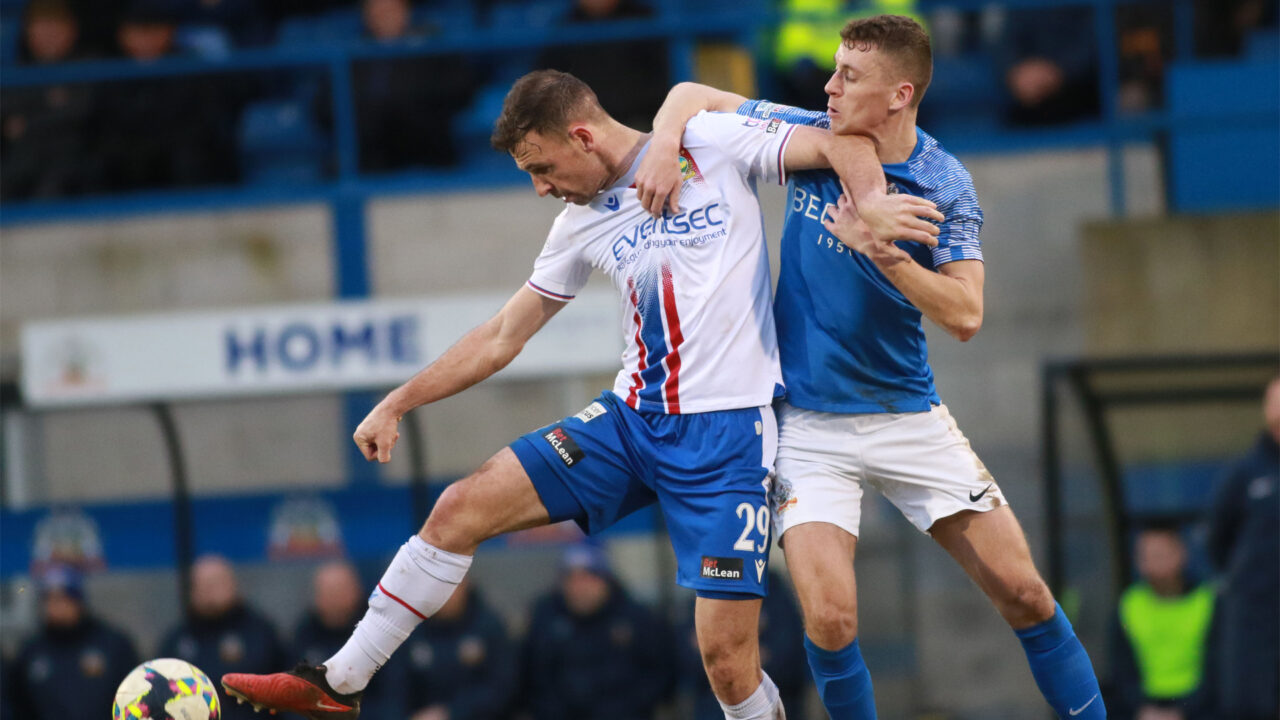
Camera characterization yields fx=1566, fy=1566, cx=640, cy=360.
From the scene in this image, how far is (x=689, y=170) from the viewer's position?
15.5 feet

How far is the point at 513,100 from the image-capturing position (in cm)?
454

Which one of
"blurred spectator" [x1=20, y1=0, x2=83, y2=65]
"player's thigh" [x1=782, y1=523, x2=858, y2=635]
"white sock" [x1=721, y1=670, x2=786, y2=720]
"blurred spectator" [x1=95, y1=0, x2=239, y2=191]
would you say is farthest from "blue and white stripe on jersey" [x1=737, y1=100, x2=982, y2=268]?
"blurred spectator" [x1=20, y1=0, x2=83, y2=65]

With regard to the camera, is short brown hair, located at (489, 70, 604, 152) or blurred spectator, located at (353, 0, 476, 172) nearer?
short brown hair, located at (489, 70, 604, 152)

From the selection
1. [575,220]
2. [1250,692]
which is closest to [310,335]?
[575,220]

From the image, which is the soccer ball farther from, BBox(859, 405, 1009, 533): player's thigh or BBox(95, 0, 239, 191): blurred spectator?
BBox(95, 0, 239, 191): blurred spectator

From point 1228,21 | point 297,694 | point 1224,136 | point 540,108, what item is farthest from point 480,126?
point 297,694

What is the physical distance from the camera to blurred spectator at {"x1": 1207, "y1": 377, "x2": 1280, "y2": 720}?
704 cm

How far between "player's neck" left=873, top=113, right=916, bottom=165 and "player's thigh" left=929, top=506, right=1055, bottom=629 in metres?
1.07

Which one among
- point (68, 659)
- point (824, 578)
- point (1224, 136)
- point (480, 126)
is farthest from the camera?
point (480, 126)

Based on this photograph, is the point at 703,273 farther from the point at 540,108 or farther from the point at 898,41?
the point at 898,41

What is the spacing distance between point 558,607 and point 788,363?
464 cm

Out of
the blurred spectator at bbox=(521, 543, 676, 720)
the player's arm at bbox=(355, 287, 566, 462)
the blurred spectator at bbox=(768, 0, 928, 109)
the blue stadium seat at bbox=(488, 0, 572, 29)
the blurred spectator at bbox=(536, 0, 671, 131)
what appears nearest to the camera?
the player's arm at bbox=(355, 287, 566, 462)

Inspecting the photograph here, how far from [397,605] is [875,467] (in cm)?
148

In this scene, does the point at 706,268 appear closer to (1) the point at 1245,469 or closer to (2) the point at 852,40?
(2) the point at 852,40
